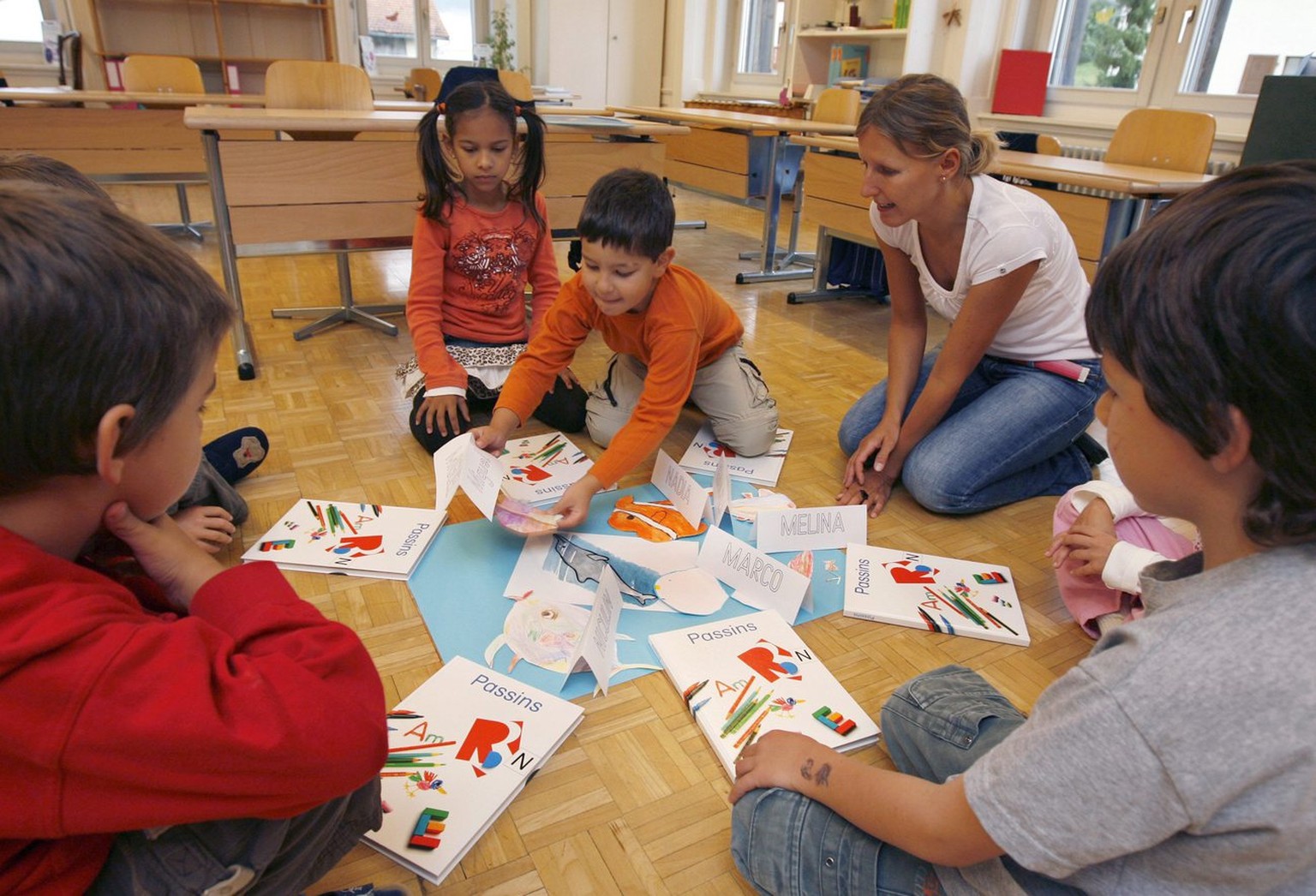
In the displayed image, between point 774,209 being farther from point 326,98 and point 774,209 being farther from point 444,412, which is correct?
point 444,412

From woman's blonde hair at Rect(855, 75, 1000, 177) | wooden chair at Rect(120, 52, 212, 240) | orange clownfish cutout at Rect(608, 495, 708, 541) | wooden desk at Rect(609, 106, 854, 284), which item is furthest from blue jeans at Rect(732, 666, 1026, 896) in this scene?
wooden chair at Rect(120, 52, 212, 240)

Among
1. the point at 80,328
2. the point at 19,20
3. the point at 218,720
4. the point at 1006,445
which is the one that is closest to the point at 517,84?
the point at 1006,445

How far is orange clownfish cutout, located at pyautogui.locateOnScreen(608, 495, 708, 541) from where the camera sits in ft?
5.21

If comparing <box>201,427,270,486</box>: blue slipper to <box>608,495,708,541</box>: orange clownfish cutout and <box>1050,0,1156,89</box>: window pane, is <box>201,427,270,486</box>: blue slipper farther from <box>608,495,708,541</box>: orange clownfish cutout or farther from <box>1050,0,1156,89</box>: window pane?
<box>1050,0,1156,89</box>: window pane

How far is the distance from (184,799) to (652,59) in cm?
756

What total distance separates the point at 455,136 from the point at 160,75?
3.35 m

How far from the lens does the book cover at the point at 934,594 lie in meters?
1.37

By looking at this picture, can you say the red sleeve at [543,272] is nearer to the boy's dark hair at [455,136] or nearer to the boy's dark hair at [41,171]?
the boy's dark hair at [455,136]

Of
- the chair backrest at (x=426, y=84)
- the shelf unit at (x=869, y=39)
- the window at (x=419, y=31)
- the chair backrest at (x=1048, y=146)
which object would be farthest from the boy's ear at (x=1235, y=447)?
the window at (x=419, y=31)

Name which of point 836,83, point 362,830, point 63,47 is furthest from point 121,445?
point 63,47

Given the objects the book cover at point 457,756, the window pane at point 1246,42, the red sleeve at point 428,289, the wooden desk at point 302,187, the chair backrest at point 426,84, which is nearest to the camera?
the book cover at point 457,756

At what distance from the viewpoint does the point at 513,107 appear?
1.95 m

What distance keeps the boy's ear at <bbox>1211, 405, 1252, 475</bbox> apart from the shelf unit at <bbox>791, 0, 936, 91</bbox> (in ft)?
15.9

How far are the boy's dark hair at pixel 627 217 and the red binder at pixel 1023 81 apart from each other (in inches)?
151
